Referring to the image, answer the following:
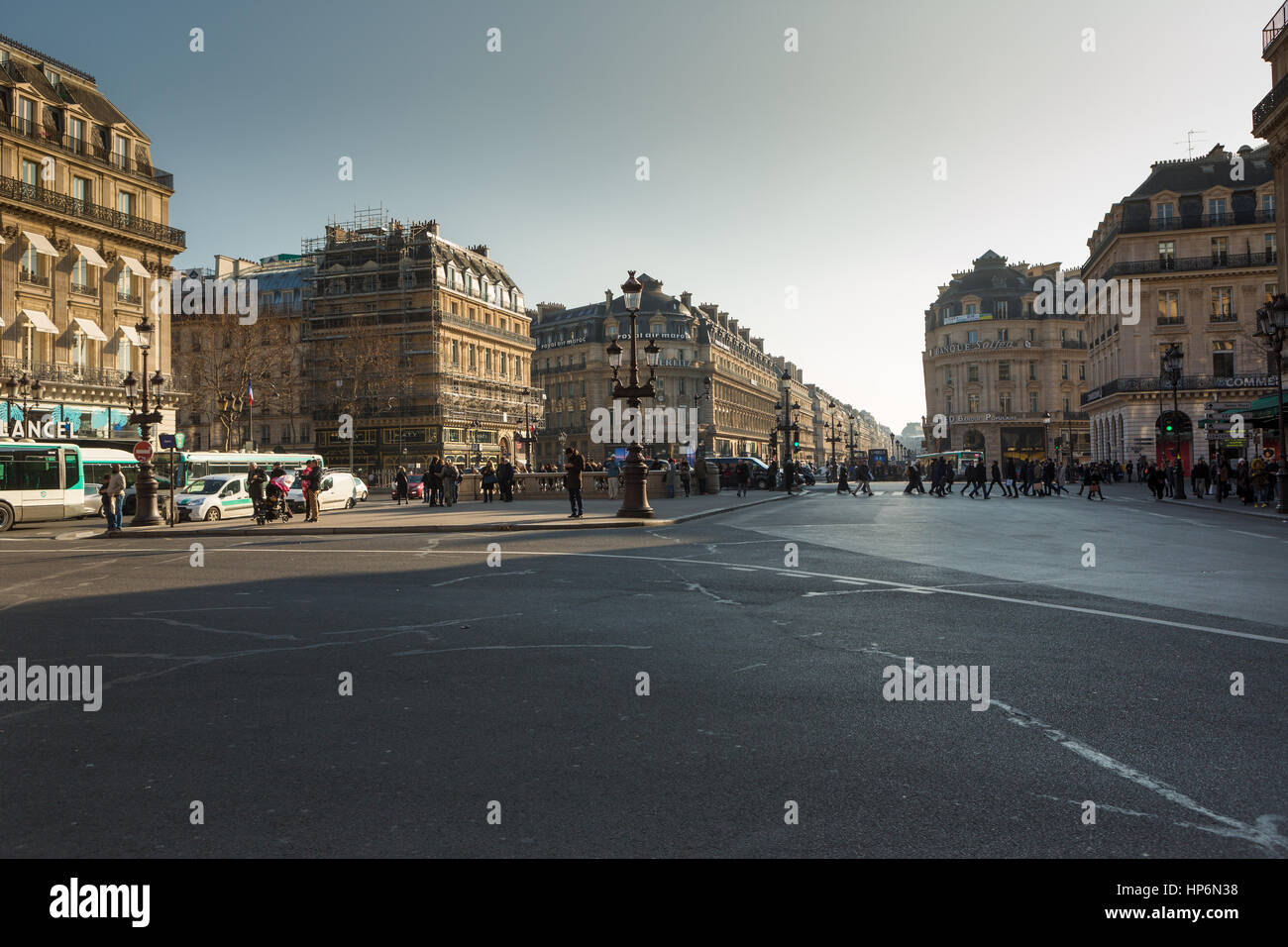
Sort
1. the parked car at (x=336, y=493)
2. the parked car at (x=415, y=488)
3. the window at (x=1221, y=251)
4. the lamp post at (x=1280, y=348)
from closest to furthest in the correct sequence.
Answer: the lamp post at (x=1280, y=348)
the parked car at (x=336, y=493)
the parked car at (x=415, y=488)
the window at (x=1221, y=251)

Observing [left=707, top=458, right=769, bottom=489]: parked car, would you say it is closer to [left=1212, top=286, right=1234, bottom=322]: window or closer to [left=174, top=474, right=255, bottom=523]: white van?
[left=174, top=474, right=255, bottom=523]: white van

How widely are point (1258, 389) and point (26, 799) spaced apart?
2586 inches

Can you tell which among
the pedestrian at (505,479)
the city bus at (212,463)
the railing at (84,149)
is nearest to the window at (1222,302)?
the pedestrian at (505,479)

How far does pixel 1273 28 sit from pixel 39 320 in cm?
5334

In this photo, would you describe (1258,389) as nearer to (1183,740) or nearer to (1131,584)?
(1131,584)

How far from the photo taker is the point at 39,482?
1113 inches

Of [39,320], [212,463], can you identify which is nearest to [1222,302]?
[212,463]

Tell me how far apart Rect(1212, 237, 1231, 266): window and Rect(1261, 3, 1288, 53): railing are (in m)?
27.0

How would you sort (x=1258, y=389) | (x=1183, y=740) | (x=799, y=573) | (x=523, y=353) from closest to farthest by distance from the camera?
(x=1183, y=740) < (x=799, y=573) < (x=1258, y=389) < (x=523, y=353)

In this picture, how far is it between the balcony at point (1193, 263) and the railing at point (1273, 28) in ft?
84.3

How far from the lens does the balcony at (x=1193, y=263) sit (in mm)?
55844

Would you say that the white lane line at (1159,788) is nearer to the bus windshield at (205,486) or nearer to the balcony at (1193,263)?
the bus windshield at (205,486)
